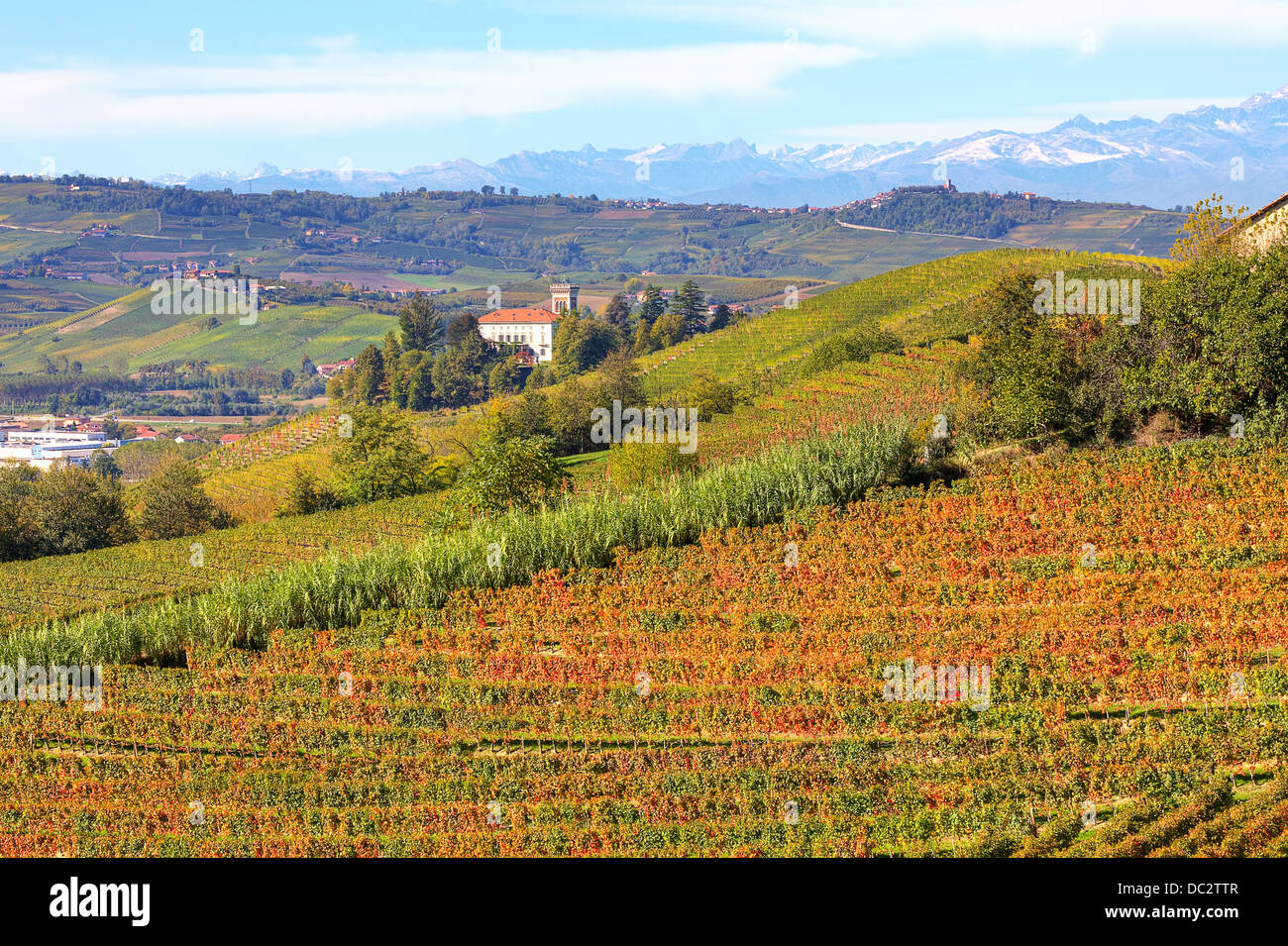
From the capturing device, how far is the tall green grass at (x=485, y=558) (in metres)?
24.4

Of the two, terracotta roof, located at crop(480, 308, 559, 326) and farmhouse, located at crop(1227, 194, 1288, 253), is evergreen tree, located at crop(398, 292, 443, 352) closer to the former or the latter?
terracotta roof, located at crop(480, 308, 559, 326)

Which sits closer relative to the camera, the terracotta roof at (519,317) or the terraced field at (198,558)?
the terraced field at (198,558)

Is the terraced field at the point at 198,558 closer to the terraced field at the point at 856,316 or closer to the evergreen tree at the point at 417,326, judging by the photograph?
the terraced field at the point at 856,316

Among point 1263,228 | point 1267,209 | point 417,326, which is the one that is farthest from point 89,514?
point 417,326

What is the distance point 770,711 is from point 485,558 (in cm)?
1076

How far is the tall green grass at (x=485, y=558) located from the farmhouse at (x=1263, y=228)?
61.0 feet

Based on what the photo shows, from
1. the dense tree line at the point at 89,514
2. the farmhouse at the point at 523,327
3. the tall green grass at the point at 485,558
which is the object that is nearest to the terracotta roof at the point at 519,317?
the farmhouse at the point at 523,327

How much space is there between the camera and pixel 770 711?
17.4 m

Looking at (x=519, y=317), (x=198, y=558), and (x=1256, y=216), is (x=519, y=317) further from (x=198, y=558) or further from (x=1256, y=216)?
(x=1256, y=216)

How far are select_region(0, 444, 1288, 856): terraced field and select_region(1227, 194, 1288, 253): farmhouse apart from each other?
16512mm

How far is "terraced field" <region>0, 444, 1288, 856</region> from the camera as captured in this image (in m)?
14.5
